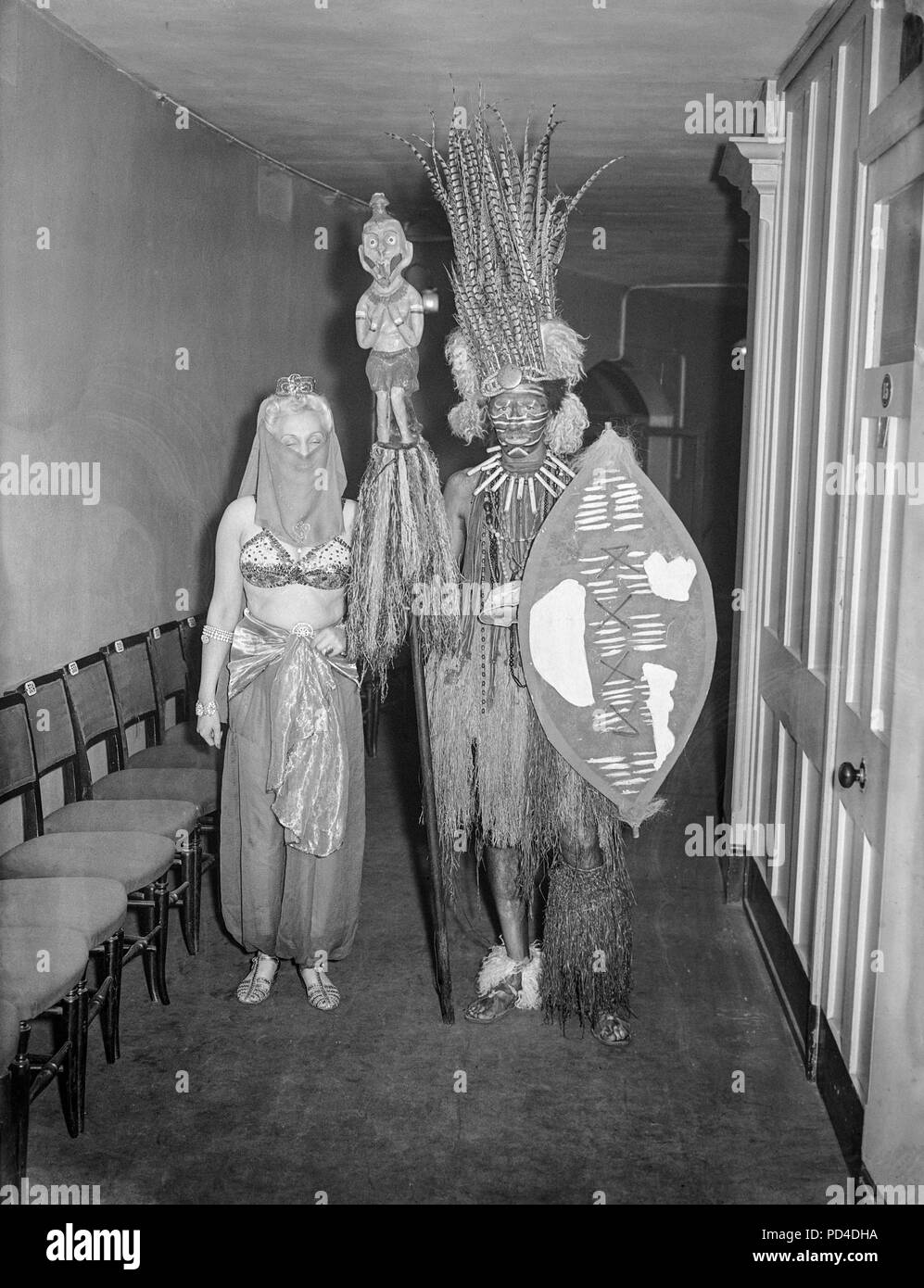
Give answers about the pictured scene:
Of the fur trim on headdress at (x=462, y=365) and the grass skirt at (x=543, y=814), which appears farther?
the grass skirt at (x=543, y=814)

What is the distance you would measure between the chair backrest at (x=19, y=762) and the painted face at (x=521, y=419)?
4.13 feet

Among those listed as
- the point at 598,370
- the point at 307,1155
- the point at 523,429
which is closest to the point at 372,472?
the point at 523,429

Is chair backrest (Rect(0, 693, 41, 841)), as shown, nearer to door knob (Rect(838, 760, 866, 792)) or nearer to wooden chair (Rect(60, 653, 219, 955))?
wooden chair (Rect(60, 653, 219, 955))

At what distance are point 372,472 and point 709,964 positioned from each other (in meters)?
1.64

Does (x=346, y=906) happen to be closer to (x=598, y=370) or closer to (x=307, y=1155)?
(x=307, y=1155)

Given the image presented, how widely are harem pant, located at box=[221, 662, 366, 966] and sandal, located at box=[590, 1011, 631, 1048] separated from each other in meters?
0.65

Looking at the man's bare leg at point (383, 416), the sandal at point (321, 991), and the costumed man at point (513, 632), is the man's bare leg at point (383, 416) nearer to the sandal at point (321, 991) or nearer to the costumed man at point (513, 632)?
the costumed man at point (513, 632)

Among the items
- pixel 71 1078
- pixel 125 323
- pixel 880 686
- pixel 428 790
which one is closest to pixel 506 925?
pixel 428 790

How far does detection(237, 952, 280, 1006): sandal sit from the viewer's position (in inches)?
123

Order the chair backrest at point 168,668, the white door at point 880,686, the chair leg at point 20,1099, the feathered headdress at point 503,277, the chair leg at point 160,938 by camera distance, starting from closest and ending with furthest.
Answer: the white door at point 880,686
the chair leg at point 20,1099
the feathered headdress at point 503,277
the chair leg at point 160,938
the chair backrest at point 168,668

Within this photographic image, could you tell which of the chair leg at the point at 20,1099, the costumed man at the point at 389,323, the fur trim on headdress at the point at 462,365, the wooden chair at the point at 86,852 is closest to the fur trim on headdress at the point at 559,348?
the fur trim on headdress at the point at 462,365

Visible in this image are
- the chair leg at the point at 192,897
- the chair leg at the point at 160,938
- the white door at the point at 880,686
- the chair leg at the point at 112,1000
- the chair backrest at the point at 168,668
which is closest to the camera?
the white door at the point at 880,686

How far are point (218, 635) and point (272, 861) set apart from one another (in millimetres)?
563

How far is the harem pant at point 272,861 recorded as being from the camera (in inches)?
118
